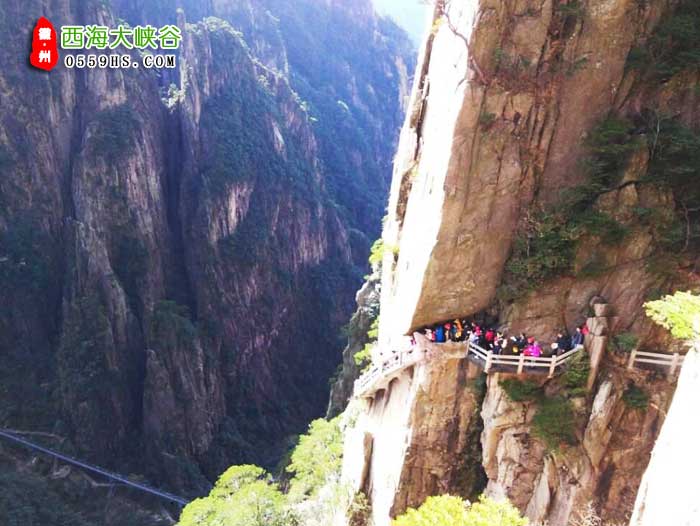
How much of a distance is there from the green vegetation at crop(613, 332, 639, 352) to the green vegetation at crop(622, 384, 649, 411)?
2.68ft

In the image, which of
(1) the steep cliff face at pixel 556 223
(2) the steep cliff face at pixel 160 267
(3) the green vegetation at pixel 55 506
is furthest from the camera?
(2) the steep cliff face at pixel 160 267

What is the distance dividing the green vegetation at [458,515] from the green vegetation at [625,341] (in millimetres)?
5681

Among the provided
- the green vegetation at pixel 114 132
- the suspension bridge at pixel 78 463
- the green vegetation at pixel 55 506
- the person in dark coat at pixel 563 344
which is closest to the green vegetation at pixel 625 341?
the person in dark coat at pixel 563 344

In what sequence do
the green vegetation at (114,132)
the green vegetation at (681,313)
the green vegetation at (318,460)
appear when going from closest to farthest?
the green vegetation at (681,313), the green vegetation at (318,460), the green vegetation at (114,132)

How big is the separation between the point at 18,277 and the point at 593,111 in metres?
47.4

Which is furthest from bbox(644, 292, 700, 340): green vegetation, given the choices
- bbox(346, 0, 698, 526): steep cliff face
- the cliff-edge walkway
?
bbox(346, 0, 698, 526): steep cliff face

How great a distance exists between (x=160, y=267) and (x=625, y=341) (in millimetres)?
45426

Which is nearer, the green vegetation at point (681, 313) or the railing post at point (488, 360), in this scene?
the green vegetation at point (681, 313)

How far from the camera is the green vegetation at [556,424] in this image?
37.6 ft

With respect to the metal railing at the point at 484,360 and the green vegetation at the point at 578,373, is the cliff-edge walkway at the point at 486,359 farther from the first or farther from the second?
the green vegetation at the point at 578,373

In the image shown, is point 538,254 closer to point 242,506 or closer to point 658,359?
point 658,359

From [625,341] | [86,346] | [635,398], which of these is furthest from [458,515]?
[86,346]

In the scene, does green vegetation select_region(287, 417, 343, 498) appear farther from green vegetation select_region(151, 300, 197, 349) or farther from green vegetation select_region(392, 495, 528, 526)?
green vegetation select_region(151, 300, 197, 349)

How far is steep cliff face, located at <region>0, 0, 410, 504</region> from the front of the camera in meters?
42.2
